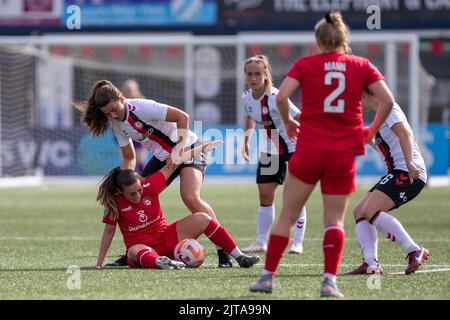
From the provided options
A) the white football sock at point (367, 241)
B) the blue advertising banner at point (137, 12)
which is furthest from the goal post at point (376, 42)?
the white football sock at point (367, 241)

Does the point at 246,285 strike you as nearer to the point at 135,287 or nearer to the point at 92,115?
the point at 135,287

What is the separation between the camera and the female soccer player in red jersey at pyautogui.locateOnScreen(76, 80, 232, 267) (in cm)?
848

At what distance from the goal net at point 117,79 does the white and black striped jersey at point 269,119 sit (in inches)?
420

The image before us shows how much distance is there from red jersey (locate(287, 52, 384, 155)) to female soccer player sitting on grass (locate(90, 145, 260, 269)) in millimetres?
2110

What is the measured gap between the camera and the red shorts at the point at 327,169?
21.3ft

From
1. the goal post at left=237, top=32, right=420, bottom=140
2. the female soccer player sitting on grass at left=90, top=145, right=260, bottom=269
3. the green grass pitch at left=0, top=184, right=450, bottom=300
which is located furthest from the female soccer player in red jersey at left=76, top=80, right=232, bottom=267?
the goal post at left=237, top=32, right=420, bottom=140

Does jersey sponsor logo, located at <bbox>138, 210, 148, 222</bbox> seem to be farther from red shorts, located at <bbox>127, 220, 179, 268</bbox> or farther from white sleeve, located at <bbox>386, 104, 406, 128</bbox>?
white sleeve, located at <bbox>386, 104, 406, 128</bbox>

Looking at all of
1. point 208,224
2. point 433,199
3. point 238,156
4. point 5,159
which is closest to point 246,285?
point 208,224

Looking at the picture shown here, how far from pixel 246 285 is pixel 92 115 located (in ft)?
7.49

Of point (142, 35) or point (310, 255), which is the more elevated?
point (142, 35)

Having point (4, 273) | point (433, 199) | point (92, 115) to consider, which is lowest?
point (433, 199)

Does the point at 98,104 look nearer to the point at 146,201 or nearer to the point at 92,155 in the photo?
the point at 146,201

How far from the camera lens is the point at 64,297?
21.6 ft

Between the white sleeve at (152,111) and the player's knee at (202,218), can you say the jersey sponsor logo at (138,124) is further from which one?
the player's knee at (202,218)
